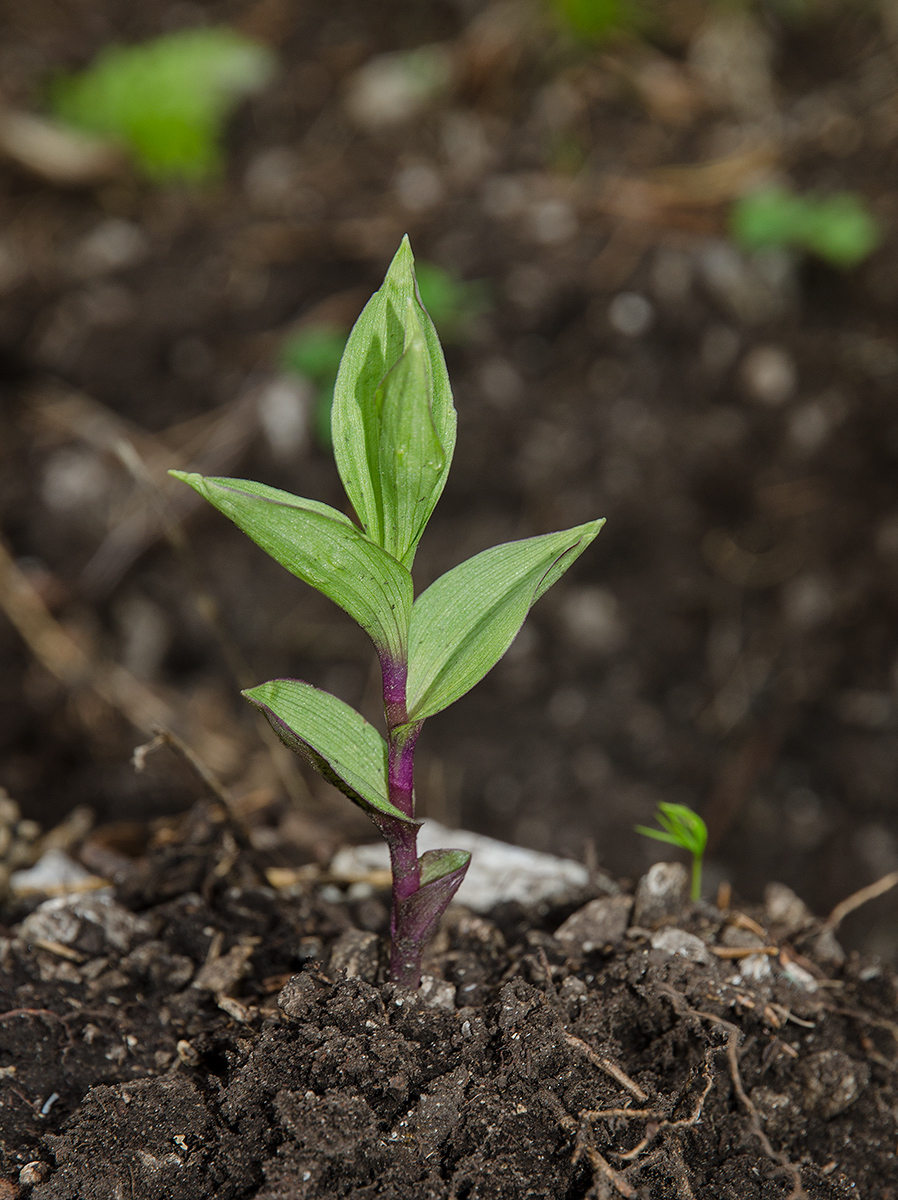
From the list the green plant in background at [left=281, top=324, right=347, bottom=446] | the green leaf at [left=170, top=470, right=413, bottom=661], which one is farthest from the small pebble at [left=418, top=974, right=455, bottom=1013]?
the green plant in background at [left=281, top=324, right=347, bottom=446]

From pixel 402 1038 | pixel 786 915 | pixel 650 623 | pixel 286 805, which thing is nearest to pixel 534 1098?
pixel 402 1038

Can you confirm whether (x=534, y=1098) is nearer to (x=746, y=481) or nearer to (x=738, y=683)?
(x=738, y=683)

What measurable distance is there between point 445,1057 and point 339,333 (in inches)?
99.3

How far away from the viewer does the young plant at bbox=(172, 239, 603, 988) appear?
0.99 metres

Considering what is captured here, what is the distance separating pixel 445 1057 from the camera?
44.6 inches

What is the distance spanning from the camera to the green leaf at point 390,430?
994mm

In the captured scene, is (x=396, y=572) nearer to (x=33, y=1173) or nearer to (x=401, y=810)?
(x=401, y=810)

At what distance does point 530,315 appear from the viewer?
320 centimetres

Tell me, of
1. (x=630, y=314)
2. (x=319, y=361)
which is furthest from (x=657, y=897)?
(x=630, y=314)

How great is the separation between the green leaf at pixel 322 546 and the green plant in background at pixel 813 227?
265cm

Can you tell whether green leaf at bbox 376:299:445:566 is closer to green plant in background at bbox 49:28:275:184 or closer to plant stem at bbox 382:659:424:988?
plant stem at bbox 382:659:424:988

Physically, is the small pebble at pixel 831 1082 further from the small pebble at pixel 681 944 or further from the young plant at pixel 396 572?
the young plant at pixel 396 572

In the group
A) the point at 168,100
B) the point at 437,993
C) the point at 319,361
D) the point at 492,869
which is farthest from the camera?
the point at 168,100

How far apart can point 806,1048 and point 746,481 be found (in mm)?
2143
